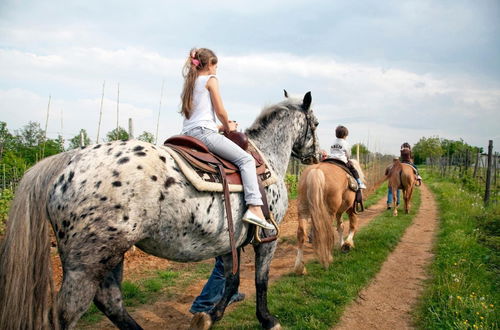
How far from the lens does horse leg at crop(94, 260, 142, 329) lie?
7.63 feet

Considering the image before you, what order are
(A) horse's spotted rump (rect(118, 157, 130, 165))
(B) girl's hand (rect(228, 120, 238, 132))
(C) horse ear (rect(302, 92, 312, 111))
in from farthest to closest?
(C) horse ear (rect(302, 92, 312, 111)) < (B) girl's hand (rect(228, 120, 238, 132)) < (A) horse's spotted rump (rect(118, 157, 130, 165))

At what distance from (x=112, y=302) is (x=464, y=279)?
4.37 metres

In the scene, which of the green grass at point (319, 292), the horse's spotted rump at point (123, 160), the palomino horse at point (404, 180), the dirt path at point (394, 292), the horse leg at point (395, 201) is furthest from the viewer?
the palomino horse at point (404, 180)

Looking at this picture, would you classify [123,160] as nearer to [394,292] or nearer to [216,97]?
[216,97]

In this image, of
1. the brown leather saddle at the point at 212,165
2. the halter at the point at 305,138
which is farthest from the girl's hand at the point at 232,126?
the halter at the point at 305,138

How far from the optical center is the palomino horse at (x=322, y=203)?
5.20 m

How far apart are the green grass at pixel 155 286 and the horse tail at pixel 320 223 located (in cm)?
191

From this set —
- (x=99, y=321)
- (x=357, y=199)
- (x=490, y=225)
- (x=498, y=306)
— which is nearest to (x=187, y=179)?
(x=99, y=321)

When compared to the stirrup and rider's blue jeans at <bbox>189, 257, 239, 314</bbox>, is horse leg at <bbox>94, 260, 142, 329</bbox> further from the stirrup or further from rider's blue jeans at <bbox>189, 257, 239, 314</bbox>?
rider's blue jeans at <bbox>189, 257, 239, 314</bbox>

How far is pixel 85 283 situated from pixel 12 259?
521 millimetres

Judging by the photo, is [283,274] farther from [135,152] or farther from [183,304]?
[135,152]

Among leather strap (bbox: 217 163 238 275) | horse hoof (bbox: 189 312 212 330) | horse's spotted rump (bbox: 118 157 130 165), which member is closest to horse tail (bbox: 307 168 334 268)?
horse hoof (bbox: 189 312 212 330)

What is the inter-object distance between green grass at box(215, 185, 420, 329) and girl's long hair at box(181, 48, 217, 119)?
2.43m

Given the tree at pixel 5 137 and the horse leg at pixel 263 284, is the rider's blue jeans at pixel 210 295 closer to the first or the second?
the horse leg at pixel 263 284
